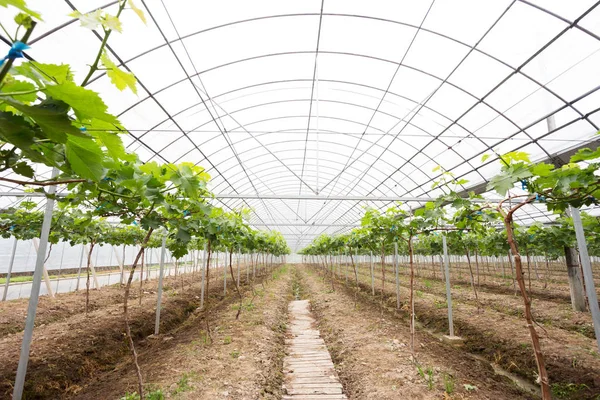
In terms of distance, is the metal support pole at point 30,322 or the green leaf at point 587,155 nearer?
the green leaf at point 587,155

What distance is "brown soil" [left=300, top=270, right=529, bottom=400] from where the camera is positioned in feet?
17.2

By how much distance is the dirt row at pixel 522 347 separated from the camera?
6027mm

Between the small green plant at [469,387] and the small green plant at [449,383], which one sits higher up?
the small green plant at [449,383]

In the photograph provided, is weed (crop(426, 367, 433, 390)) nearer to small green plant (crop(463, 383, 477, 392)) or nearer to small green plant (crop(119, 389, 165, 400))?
small green plant (crop(463, 383, 477, 392))

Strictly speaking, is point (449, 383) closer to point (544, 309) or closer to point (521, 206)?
point (521, 206)

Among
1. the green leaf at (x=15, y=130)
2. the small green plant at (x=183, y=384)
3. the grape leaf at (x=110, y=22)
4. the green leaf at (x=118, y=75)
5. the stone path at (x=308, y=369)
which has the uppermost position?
the grape leaf at (x=110, y=22)

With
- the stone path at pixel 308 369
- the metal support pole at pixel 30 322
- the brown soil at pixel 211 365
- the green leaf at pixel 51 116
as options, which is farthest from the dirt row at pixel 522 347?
the metal support pole at pixel 30 322

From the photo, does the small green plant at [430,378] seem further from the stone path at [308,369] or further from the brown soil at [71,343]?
the brown soil at [71,343]

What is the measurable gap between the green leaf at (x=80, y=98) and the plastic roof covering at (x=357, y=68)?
15.6 ft

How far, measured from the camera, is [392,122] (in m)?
12.4

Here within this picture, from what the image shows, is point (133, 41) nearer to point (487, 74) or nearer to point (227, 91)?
point (227, 91)

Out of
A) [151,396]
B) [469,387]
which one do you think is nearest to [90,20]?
[151,396]

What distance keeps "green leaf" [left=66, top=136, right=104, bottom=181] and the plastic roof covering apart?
14.7 feet

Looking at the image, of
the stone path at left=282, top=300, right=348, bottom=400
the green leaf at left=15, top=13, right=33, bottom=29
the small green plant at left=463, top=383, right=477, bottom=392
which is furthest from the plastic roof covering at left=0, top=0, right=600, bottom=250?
the small green plant at left=463, top=383, right=477, bottom=392
